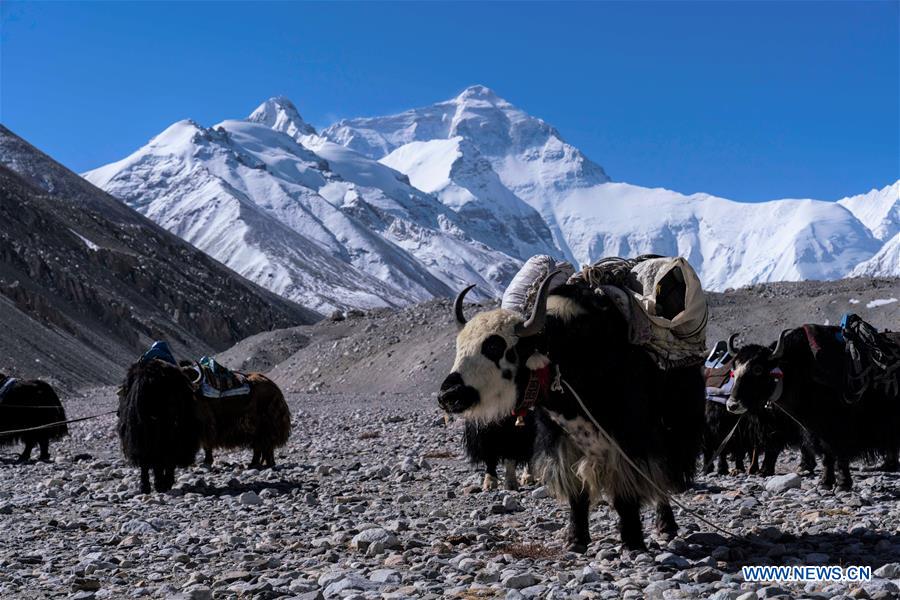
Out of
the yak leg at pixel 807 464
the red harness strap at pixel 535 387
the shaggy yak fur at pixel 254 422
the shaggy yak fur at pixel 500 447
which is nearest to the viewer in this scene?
the red harness strap at pixel 535 387

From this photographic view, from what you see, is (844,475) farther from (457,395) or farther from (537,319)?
(457,395)

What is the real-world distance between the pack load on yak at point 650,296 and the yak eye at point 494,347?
634 millimetres

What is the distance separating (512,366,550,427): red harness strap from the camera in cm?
532

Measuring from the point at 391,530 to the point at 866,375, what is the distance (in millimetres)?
4333

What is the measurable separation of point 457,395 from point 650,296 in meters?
1.84

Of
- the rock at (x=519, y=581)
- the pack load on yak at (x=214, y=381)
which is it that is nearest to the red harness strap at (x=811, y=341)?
the rock at (x=519, y=581)

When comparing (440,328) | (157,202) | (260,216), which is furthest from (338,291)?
(440,328)

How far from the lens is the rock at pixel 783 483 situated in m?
7.97

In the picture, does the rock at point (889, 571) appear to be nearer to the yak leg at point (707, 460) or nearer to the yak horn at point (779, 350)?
the yak horn at point (779, 350)

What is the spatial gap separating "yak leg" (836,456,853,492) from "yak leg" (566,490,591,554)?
3114 mm

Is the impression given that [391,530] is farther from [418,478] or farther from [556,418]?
[418,478]

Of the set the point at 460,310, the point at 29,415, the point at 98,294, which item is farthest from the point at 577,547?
the point at 98,294

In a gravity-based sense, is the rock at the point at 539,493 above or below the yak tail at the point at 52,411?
below

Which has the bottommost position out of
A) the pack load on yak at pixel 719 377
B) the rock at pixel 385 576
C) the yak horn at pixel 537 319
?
the rock at pixel 385 576
